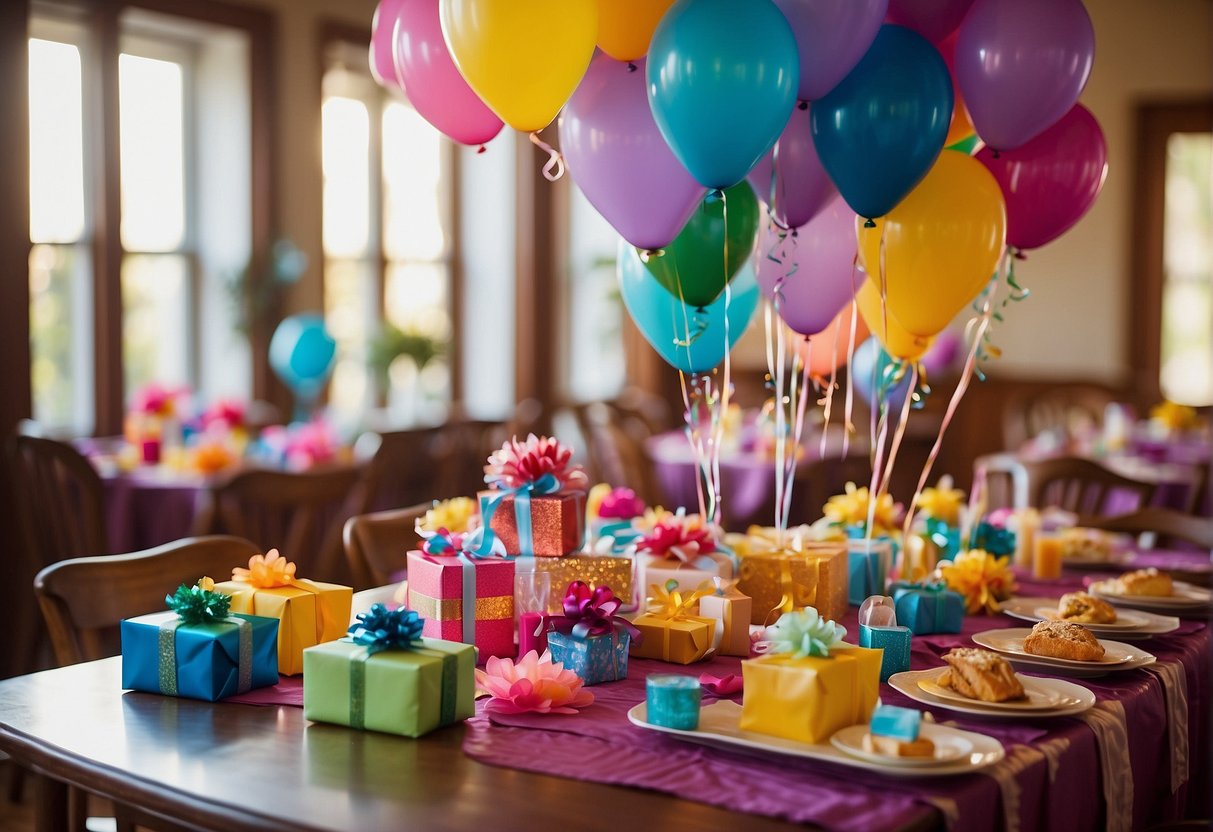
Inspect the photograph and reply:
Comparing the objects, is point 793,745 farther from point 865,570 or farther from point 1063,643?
point 865,570

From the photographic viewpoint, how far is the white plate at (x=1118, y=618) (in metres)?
1.95

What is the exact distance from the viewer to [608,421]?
530cm

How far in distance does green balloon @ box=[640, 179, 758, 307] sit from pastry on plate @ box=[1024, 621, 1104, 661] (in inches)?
27.3

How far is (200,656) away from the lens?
159 centimetres

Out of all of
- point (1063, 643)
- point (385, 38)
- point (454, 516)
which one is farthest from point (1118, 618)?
point (385, 38)

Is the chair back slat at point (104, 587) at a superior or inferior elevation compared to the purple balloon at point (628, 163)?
inferior

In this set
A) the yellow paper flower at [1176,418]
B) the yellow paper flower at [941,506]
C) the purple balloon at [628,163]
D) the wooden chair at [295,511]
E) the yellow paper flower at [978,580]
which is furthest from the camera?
the yellow paper flower at [1176,418]

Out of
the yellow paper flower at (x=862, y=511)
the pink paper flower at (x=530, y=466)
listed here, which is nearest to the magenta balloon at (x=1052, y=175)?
the yellow paper flower at (x=862, y=511)

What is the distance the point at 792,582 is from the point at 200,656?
34.0 inches

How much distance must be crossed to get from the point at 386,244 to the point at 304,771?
5.17m

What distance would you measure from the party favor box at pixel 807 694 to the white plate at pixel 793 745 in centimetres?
2

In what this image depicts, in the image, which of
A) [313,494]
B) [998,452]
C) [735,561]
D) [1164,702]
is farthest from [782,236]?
[998,452]

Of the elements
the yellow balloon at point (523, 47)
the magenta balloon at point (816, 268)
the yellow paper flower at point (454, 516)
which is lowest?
the yellow paper flower at point (454, 516)

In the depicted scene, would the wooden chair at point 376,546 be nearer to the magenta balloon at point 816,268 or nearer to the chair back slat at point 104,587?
the chair back slat at point 104,587
